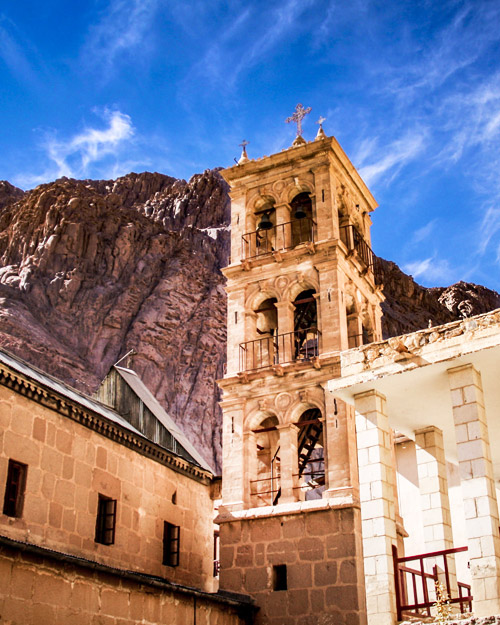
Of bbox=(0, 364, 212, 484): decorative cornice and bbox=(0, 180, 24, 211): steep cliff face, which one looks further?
bbox=(0, 180, 24, 211): steep cliff face

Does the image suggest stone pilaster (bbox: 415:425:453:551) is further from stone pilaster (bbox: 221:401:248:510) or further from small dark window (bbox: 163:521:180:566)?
small dark window (bbox: 163:521:180:566)

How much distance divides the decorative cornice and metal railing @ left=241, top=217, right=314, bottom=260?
6.37m

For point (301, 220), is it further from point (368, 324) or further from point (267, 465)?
point (267, 465)

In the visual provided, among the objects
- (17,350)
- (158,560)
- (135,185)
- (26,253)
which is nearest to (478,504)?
(158,560)

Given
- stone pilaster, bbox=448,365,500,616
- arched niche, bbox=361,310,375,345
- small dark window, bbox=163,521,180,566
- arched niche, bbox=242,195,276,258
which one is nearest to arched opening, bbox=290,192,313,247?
arched niche, bbox=242,195,276,258

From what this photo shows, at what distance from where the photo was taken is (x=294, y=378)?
2200 centimetres

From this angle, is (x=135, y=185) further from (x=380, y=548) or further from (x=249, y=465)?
(x=380, y=548)

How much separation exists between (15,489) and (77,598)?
10.1ft

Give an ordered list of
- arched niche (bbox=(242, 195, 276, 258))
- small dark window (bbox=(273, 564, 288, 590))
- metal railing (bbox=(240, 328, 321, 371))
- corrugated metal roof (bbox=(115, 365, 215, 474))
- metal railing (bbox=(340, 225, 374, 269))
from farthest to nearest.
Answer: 1. metal railing (bbox=(340, 225, 374, 269))
2. arched niche (bbox=(242, 195, 276, 258))
3. corrugated metal roof (bbox=(115, 365, 215, 474))
4. metal railing (bbox=(240, 328, 321, 371))
5. small dark window (bbox=(273, 564, 288, 590))

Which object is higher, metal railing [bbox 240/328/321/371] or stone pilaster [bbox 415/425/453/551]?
metal railing [bbox 240/328/321/371]

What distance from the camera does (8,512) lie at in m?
16.0

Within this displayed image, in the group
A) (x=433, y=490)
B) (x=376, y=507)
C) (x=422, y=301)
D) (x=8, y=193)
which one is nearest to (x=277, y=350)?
(x=433, y=490)

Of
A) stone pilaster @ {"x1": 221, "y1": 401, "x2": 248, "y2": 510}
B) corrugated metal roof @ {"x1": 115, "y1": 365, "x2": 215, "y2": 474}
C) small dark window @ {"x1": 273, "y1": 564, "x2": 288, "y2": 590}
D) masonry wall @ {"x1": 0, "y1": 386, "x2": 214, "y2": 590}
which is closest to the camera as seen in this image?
masonry wall @ {"x1": 0, "y1": 386, "x2": 214, "y2": 590}

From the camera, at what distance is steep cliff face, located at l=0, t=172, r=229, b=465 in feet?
155
